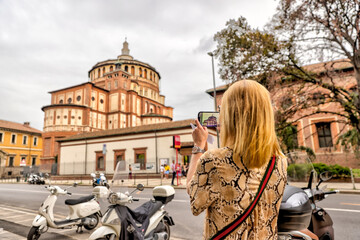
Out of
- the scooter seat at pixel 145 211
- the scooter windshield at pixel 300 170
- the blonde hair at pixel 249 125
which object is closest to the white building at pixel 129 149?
the scooter seat at pixel 145 211

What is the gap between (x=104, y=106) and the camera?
56969mm

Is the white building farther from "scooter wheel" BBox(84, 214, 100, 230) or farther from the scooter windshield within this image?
the scooter windshield

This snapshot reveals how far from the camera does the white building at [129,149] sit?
1084 inches

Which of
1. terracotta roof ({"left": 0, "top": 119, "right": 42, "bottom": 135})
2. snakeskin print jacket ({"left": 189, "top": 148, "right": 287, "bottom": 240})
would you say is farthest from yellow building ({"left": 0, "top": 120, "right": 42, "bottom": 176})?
snakeskin print jacket ({"left": 189, "top": 148, "right": 287, "bottom": 240})

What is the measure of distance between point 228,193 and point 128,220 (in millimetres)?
2766

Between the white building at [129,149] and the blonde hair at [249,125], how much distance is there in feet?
76.6

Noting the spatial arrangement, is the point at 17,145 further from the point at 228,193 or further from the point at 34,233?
the point at 228,193

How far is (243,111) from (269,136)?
0.67ft

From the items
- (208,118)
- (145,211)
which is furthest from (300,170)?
(145,211)

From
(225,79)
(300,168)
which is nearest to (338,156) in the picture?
(225,79)

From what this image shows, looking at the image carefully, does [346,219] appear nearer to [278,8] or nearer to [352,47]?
[352,47]

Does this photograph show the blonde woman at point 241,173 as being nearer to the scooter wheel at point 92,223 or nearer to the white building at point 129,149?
the scooter wheel at point 92,223

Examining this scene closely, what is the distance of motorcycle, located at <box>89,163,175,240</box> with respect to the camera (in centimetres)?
342

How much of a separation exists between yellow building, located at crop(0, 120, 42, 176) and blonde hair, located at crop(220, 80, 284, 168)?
60.2 meters
